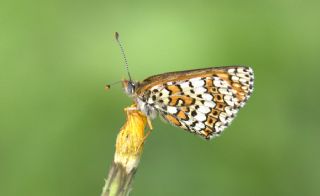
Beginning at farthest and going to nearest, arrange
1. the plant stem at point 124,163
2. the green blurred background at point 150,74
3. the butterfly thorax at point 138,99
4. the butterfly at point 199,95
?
the green blurred background at point 150,74 < the butterfly at point 199,95 < the butterfly thorax at point 138,99 < the plant stem at point 124,163

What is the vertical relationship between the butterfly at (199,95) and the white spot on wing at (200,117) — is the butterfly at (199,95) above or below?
above

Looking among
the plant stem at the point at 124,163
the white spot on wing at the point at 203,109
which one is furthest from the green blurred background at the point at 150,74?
the plant stem at the point at 124,163

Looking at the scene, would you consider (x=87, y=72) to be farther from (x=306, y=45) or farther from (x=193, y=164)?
(x=306, y=45)

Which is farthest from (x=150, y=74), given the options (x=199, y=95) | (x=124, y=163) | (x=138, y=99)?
(x=124, y=163)

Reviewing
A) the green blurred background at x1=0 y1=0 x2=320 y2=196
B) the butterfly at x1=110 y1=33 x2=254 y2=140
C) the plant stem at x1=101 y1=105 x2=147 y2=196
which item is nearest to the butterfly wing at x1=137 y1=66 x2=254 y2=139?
the butterfly at x1=110 y1=33 x2=254 y2=140

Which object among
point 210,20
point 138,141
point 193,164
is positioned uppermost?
point 210,20

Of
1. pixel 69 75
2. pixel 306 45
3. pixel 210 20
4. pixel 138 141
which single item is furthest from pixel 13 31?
pixel 138 141

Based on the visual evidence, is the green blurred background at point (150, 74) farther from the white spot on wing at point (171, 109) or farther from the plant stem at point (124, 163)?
the plant stem at point (124, 163)
